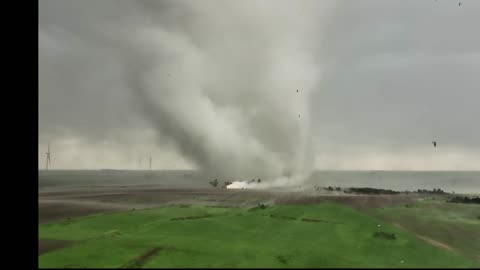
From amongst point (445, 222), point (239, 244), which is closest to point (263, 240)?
point (239, 244)

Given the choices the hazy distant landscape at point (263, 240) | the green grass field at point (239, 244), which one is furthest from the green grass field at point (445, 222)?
the green grass field at point (239, 244)

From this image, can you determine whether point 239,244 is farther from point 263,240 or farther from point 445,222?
point 445,222

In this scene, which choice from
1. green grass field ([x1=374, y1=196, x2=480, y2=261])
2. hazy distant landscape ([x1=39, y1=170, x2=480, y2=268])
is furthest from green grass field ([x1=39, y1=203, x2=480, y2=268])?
green grass field ([x1=374, y1=196, x2=480, y2=261])

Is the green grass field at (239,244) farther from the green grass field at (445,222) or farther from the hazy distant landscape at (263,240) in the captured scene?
the green grass field at (445,222)
